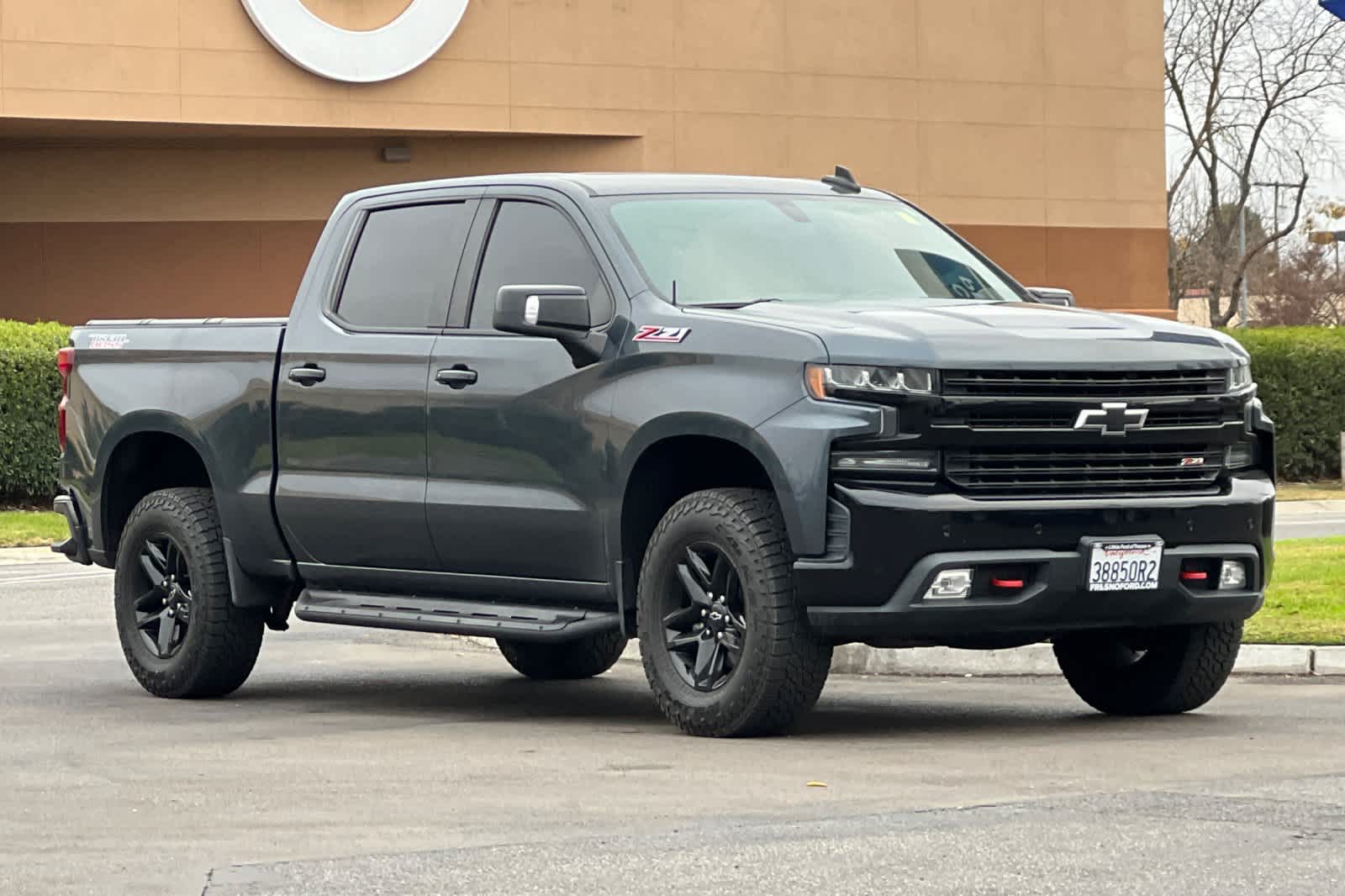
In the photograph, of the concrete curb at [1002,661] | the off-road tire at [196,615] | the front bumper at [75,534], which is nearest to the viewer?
the off-road tire at [196,615]

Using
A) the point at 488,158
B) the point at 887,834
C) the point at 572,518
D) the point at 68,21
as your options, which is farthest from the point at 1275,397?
the point at 887,834

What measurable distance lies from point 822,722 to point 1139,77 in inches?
1212

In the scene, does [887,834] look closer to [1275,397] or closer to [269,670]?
[269,670]

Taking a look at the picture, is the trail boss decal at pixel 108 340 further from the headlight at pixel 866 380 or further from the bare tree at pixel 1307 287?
the bare tree at pixel 1307 287

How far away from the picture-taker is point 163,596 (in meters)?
11.4

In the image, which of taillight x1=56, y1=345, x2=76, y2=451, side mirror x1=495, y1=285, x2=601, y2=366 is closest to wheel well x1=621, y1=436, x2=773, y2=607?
side mirror x1=495, y1=285, x2=601, y2=366

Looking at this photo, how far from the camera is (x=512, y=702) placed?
11094mm

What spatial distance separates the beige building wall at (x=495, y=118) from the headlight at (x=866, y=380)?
24.2 meters

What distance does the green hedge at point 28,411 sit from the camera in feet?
84.9

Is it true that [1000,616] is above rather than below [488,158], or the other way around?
below

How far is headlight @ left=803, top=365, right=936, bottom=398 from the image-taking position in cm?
852

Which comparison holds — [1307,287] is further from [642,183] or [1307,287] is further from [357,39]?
[642,183]

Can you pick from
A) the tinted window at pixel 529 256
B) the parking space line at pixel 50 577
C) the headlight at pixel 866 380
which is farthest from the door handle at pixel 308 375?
the parking space line at pixel 50 577

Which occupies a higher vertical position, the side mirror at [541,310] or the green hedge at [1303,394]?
the side mirror at [541,310]
